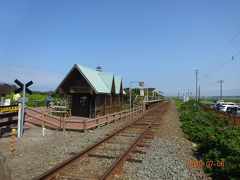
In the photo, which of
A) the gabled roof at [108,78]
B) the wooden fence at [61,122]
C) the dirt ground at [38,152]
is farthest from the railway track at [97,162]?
the gabled roof at [108,78]

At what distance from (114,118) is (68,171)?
16.9 meters

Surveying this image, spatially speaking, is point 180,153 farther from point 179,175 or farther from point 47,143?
point 47,143

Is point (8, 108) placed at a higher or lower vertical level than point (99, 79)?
lower

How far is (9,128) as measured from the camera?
54.4 feet

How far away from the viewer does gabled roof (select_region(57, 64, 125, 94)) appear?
1064 inches

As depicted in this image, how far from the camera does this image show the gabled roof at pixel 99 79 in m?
27.0

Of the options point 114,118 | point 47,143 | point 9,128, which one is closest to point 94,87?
point 114,118

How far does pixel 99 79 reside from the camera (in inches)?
1276

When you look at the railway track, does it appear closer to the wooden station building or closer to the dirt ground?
the dirt ground
